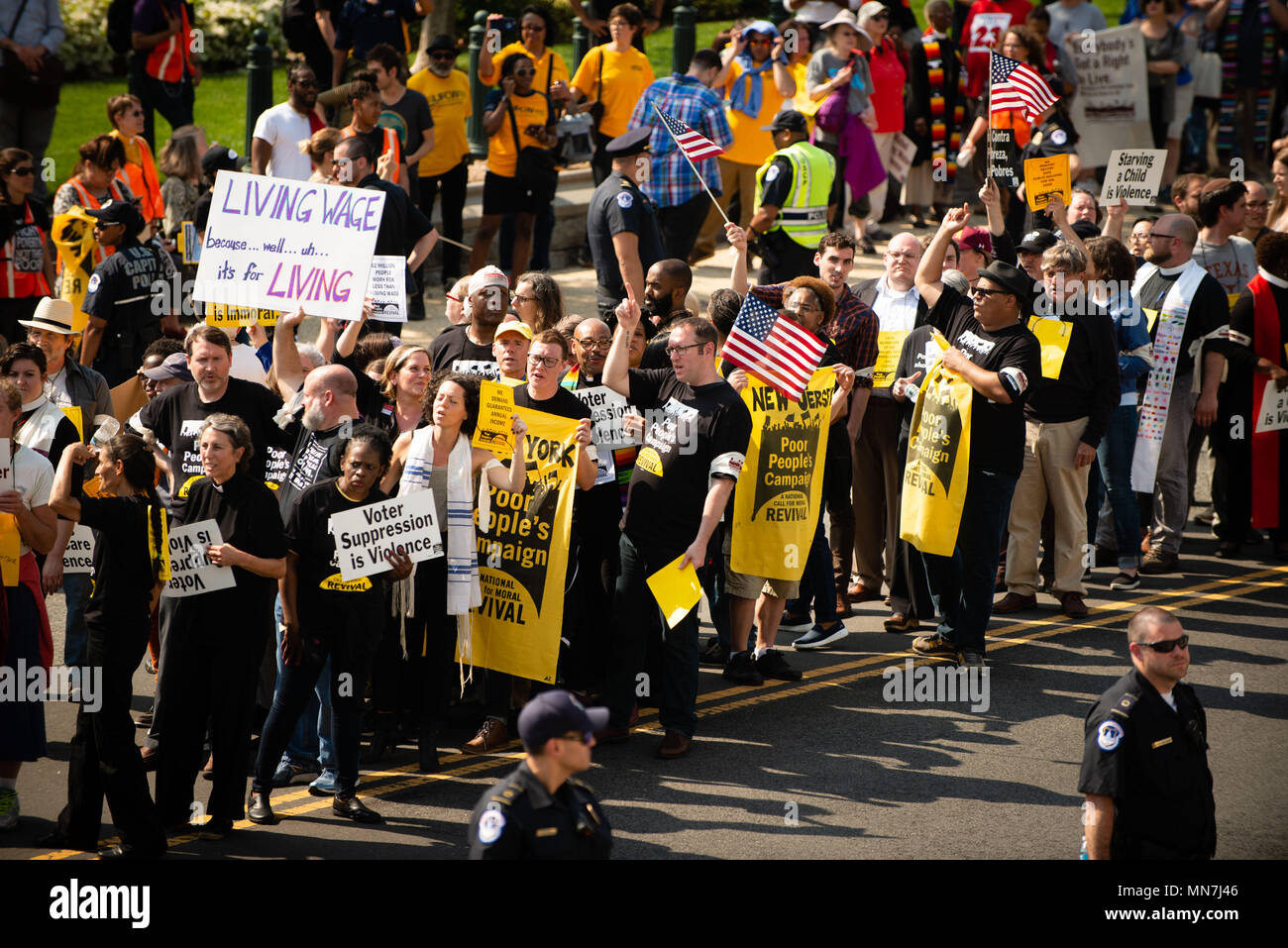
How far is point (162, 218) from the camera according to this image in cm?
1451

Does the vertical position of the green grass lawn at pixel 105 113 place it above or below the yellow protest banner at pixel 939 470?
above

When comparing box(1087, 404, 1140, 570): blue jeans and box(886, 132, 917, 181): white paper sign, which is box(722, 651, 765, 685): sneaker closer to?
box(1087, 404, 1140, 570): blue jeans

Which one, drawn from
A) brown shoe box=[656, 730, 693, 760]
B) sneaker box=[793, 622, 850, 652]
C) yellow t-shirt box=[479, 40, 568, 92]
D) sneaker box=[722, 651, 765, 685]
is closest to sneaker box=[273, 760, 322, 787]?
brown shoe box=[656, 730, 693, 760]

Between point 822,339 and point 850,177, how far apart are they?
767cm

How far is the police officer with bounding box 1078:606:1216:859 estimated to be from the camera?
6.12 m

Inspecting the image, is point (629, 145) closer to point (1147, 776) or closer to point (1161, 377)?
point (1161, 377)

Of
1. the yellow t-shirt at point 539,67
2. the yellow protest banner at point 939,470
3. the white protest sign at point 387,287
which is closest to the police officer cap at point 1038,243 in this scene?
the yellow protest banner at point 939,470

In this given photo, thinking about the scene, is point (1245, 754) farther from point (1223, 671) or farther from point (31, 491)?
point (31, 491)

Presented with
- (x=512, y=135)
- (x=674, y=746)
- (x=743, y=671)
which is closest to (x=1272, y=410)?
(x=743, y=671)

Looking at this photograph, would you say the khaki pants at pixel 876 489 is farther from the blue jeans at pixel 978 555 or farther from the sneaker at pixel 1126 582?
the sneaker at pixel 1126 582

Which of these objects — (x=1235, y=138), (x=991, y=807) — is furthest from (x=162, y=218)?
(x=1235, y=138)

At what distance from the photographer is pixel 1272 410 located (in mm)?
12430

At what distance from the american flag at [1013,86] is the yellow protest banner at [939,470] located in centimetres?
384

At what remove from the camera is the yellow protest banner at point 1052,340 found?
419 inches
